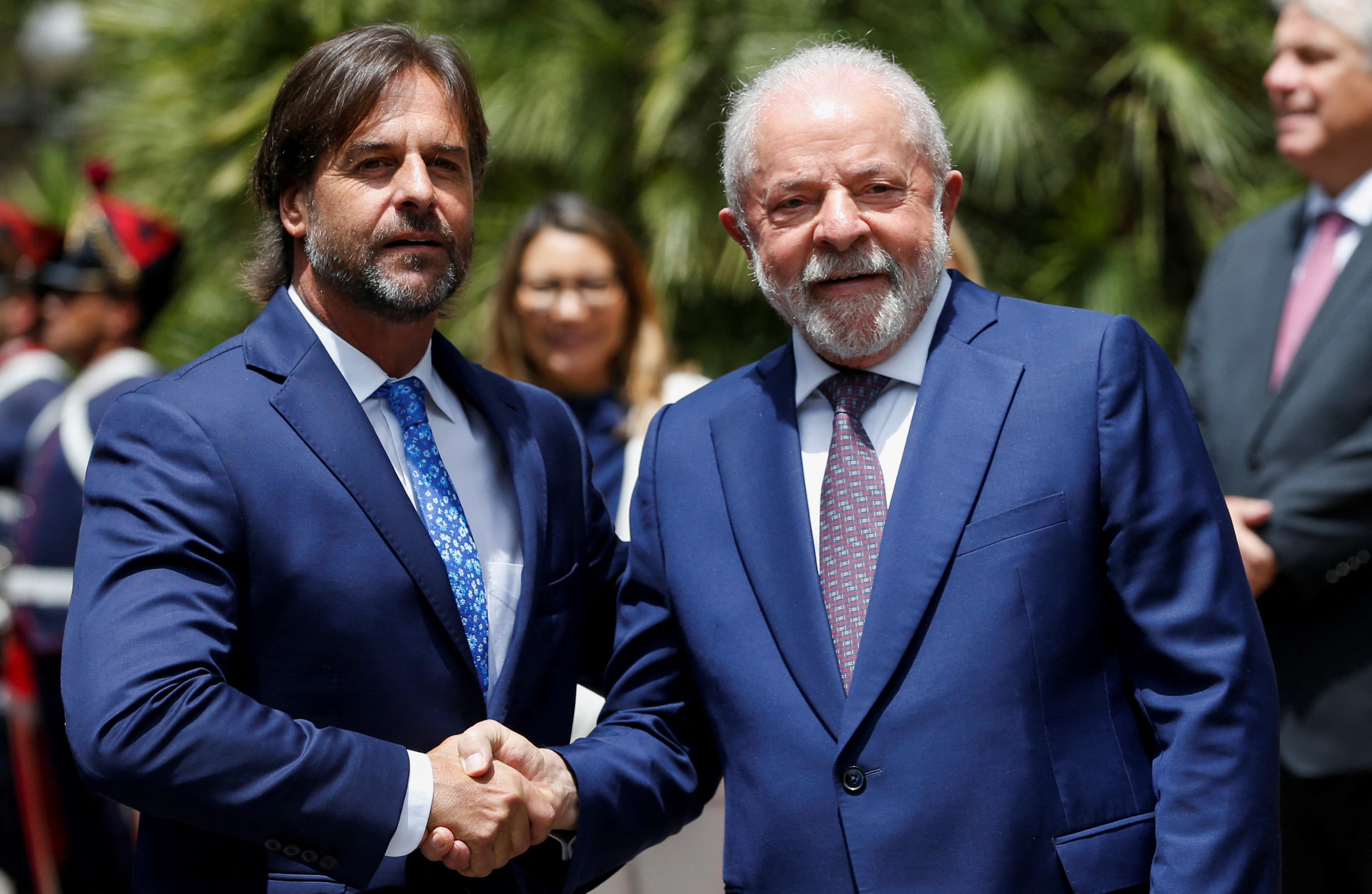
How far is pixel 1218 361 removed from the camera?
314cm

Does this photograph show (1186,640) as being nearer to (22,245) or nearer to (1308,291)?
(1308,291)

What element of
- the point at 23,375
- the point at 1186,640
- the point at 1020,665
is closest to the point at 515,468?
the point at 1020,665

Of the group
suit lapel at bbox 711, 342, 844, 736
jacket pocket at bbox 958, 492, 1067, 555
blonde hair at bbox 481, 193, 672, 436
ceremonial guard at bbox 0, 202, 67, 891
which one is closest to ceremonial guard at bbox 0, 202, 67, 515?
ceremonial guard at bbox 0, 202, 67, 891

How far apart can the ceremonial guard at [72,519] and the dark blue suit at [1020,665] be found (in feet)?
10.4

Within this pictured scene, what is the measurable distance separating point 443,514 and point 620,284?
2073 mm

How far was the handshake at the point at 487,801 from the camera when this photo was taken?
194cm

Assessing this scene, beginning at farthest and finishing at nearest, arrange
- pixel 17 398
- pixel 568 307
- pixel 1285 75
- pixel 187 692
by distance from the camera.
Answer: pixel 17 398 < pixel 568 307 < pixel 1285 75 < pixel 187 692

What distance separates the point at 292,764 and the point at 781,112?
3.92 feet

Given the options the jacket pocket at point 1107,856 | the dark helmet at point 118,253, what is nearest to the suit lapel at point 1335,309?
the jacket pocket at point 1107,856

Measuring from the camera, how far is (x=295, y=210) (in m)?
2.25

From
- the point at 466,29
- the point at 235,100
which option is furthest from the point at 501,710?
the point at 235,100

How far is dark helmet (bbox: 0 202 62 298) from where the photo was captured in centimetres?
568

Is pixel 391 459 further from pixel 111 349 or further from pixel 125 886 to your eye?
pixel 125 886

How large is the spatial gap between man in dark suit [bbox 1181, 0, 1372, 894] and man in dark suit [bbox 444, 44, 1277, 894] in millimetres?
971
